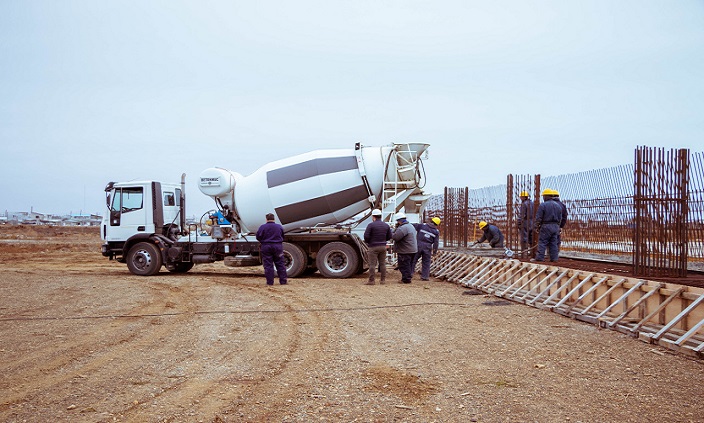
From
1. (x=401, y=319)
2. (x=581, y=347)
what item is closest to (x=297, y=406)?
(x=581, y=347)

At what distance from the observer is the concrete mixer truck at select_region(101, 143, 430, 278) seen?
17.0m

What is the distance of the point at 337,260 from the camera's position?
1712cm

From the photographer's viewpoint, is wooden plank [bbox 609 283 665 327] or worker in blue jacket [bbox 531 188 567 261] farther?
worker in blue jacket [bbox 531 188 567 261]

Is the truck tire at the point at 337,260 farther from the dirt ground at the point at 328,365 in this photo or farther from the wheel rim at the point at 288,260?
the dirt ground at the point at 328,365

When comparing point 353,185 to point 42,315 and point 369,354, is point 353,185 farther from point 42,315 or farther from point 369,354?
point 369,354

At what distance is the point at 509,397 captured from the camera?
5.66 meters

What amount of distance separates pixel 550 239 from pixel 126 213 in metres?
11.7

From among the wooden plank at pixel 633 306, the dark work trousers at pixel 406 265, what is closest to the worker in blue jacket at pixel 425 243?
the dark work trousers at pixel 406 265

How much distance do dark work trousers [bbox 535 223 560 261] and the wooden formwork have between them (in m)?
1.27

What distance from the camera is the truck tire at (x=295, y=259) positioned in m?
17.1

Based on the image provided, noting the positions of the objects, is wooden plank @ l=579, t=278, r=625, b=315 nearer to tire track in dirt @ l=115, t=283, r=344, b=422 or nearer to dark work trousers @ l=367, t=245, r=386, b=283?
tire track in dirt @ l=115, t=283, r=344, b=422

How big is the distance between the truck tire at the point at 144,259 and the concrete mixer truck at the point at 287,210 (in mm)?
28

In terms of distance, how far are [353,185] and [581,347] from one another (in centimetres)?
996

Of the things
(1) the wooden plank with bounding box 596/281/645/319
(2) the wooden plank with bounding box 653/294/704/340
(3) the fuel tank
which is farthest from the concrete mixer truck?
(2) the wooden plank with bounding box 653/294/704/340
